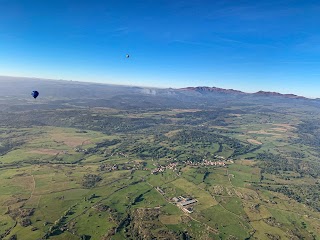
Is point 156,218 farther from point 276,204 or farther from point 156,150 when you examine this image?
point 156,150

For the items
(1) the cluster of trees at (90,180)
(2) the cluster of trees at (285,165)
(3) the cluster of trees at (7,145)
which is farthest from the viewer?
(3) the cluster of trees at (7,145)

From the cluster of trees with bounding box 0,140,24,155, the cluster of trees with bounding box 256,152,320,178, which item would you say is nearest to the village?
the cluster of trees with bounding box 256,152,320,178

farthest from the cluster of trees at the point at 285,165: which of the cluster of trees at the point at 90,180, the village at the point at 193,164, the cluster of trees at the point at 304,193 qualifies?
the cluster of trees at the point at 90,180

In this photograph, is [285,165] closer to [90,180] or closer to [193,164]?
[193,164]

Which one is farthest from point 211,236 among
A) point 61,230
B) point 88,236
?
point 61,230

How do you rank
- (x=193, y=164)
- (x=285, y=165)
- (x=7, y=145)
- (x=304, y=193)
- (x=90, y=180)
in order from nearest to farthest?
(x=90, y=180)
(x=304, y=193)
(x=193, y=164)
(x=285, y=165)
(x=7, y=145)

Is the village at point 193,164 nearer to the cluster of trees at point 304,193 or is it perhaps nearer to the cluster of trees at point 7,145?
the cluster of trees at point 304,193

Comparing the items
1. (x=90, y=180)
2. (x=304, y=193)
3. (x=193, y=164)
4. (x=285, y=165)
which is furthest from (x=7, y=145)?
(x=285, y=165)

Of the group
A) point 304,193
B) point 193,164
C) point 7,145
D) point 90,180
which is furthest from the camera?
point 7,145

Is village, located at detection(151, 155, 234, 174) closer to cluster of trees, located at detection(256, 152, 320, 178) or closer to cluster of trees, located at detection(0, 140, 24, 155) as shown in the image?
cluster of trees, located at detection(256, 152, 320, 178)

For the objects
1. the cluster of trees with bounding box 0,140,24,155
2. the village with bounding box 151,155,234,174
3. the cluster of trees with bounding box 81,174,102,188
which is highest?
the cluster of trees with bounding box 81,174,102,188

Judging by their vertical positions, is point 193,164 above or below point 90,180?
below

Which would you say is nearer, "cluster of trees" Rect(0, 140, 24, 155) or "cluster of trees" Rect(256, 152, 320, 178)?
"cluster of trees" Rect(256, 152, 320, 178)
